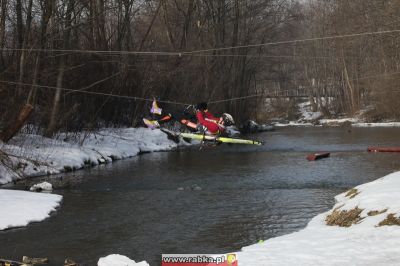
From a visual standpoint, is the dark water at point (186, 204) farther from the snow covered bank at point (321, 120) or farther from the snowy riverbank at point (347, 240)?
the snow covered bank at point (321, 120)

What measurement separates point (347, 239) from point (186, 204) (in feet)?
24.1

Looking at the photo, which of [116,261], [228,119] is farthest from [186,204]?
[116,261]

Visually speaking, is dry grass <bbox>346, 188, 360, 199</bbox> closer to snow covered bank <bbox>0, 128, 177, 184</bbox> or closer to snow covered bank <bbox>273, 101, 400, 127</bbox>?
snow covered bank <bbox>0, 128, 177, 184</bbox>

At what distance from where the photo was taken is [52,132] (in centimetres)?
2925

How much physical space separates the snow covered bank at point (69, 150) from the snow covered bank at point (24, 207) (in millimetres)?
4216

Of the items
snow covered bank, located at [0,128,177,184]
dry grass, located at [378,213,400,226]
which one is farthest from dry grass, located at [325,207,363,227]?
snow covered bank, located at [0,128,177,184]

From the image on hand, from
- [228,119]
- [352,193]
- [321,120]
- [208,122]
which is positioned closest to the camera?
[228,119]

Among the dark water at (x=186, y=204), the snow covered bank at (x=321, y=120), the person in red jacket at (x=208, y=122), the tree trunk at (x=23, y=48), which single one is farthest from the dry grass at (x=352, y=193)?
the snow covered bank at (x=321, y=120)

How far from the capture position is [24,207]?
16.4 metres

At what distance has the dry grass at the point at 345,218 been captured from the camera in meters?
12.6

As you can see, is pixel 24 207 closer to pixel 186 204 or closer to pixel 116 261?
pixel 186 204

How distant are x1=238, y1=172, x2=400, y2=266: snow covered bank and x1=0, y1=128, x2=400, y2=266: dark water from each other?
117 centimetres

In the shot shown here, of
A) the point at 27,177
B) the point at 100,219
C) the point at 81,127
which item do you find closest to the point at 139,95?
the point at 81,127

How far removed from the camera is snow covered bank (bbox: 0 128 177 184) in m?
23.4
